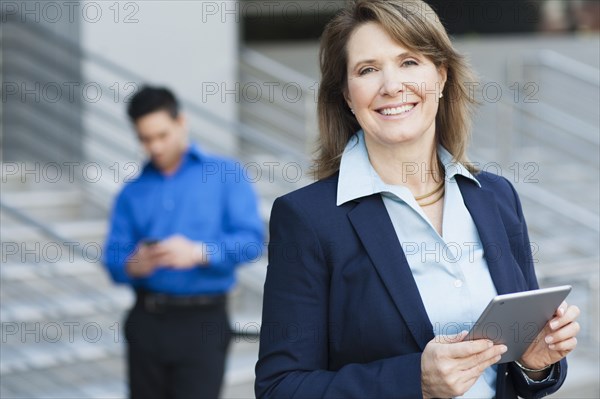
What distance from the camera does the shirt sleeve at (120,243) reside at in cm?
409

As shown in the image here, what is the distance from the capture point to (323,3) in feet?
36.2

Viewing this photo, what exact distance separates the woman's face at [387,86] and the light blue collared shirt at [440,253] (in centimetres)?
10

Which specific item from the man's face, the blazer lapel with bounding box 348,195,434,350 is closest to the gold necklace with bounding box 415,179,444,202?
the blazer lapel with bounding box 348,195,434,350

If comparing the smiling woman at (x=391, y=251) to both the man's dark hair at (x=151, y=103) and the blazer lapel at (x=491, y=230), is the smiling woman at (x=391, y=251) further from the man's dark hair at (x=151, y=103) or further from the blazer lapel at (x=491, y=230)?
the man's dark hair at (x=151, y=103)

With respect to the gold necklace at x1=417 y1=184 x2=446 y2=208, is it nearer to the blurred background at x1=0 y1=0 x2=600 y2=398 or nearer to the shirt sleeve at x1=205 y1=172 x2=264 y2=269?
the shirt sleeve at x1=205 y1=172 x2=264 y2=269

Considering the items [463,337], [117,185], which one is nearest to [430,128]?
[463,337]

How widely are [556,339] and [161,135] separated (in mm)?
2568

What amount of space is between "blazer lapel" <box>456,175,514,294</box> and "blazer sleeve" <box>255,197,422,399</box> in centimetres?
29

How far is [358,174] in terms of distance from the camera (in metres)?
2.07

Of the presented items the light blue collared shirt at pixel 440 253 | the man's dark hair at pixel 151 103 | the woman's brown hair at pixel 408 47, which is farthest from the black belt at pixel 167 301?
the light blue collared shirt at pixel 440 253

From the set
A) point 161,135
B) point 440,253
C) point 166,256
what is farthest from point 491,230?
point 161,135

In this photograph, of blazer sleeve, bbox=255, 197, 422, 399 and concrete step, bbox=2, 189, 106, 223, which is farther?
concrete step, bbox=2, 189, 106, 223

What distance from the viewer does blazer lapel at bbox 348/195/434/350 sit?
6.39 ft

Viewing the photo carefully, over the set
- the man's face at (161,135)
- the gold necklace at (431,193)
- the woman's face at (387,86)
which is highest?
the woman's face at (387,86)
